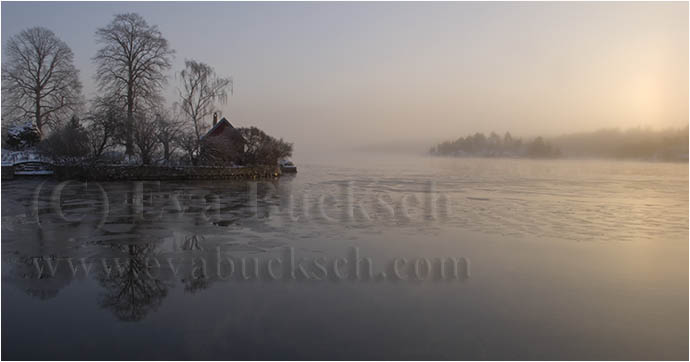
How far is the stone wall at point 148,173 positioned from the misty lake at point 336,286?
456 inches

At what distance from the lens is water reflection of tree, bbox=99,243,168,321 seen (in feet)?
18.8

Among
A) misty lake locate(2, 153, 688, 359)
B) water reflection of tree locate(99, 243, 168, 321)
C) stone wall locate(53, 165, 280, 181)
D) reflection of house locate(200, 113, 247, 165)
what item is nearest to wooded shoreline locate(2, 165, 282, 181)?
stone wall locate(53, 165, 280, 181)

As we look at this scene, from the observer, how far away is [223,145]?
1254 inches

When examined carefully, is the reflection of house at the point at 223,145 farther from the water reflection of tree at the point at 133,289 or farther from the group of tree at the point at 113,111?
the water reflection of tree at the point at 133,289

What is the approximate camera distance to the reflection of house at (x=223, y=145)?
101 ft

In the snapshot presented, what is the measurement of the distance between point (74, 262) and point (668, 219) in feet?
53.7

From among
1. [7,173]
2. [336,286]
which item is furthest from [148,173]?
[336,286]

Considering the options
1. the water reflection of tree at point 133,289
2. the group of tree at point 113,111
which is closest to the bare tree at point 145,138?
the group of tree at point 113,111

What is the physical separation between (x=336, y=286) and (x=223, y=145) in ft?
87.5

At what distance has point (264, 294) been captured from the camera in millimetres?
6371

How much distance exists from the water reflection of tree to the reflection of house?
2314cm

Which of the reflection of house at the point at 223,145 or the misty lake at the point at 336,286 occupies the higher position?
the reflection of house at the point at 223,145

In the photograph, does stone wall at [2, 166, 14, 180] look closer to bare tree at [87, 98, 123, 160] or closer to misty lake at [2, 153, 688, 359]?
bare tree at [87, 98, 123, 160]

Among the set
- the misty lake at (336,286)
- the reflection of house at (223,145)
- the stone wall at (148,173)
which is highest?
the reflection of house at (223,145)
